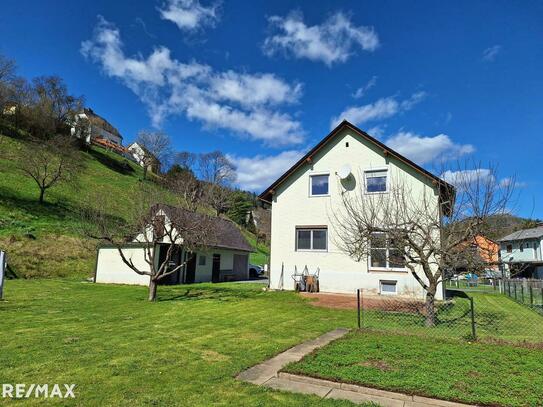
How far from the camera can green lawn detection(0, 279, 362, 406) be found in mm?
4809

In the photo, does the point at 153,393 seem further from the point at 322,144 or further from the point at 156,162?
the point at 156,162

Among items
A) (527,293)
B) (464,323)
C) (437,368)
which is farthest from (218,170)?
(437,368)

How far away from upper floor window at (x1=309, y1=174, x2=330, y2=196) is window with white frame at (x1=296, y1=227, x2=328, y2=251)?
2.08 meters

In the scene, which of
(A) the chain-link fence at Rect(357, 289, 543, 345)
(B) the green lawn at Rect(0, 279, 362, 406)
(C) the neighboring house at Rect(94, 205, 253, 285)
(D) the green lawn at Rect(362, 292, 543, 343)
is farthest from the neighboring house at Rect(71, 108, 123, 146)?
(D) the green lawn at Rect(362, 292, 543, 343)

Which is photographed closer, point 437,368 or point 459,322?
point 437,368

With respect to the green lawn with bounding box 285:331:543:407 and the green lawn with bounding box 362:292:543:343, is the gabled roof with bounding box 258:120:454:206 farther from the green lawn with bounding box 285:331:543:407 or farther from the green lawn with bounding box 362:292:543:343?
the green lawn with bounding box 285:331:543:407

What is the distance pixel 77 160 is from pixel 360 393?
48.5m

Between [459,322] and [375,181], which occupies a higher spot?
→ [375,181]

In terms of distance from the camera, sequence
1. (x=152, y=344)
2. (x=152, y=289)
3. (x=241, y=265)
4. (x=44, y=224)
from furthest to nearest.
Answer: (x=241, y=265) < (x=44, y=224) < (x=152, y=289) < (x=152, y=344)

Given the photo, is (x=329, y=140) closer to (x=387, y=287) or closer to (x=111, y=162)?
(x=387, y=287)

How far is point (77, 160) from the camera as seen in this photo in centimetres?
4481

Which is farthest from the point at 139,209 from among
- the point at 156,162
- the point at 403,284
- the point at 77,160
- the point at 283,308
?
the point at 156,162

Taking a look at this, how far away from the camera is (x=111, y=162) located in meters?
61.5

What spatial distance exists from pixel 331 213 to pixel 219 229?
10305 millimetres
